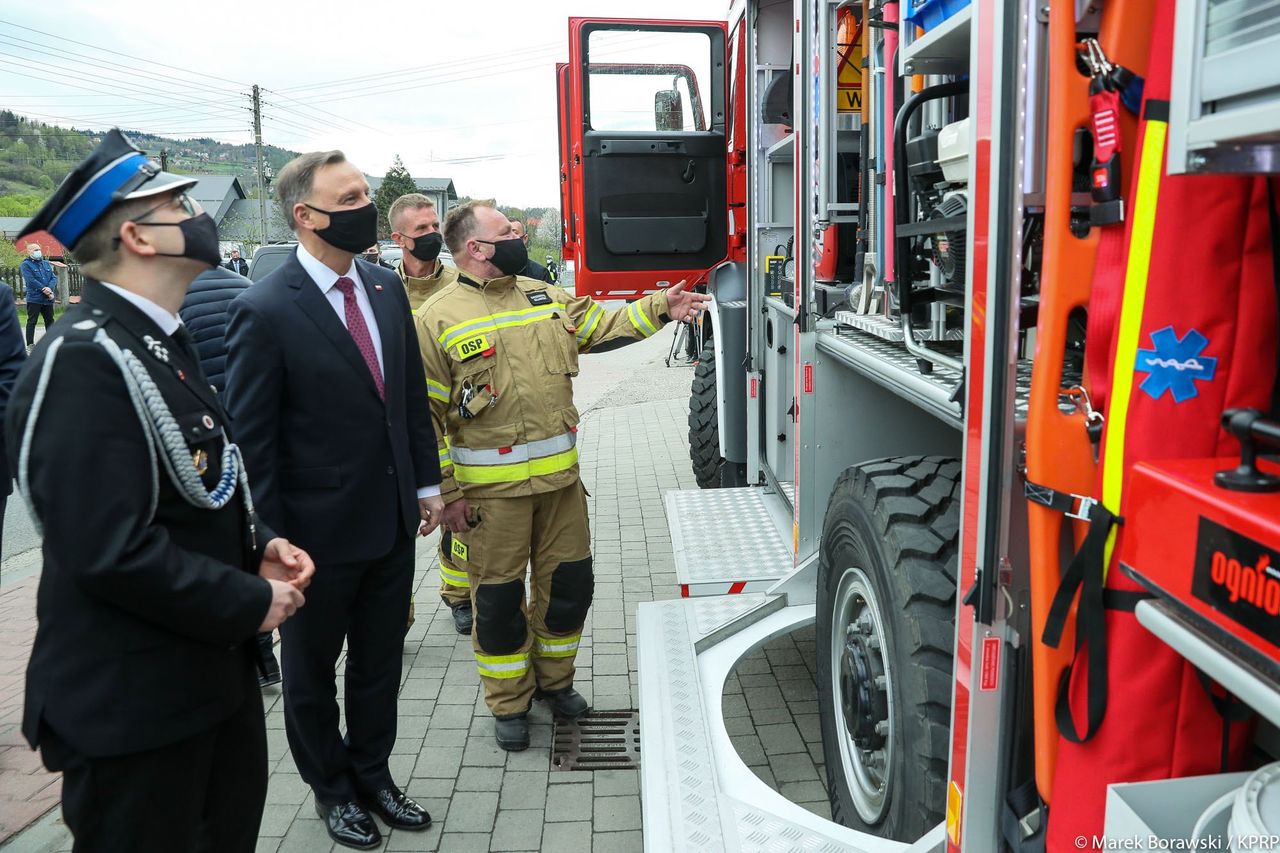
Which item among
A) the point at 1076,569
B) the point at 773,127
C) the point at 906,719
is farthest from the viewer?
the point at 773,127

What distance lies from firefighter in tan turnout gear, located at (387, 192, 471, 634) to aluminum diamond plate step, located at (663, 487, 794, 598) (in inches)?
41.0

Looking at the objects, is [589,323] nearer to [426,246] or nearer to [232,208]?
[426,246]

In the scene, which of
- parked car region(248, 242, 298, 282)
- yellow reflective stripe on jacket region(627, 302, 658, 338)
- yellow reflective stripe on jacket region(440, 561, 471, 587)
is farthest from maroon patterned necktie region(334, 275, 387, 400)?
parked car region(248, 242, 298, 282)

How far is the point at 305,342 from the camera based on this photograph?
2.77 m

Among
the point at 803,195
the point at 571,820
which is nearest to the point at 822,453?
the point at 803,195

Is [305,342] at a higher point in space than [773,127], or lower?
lower

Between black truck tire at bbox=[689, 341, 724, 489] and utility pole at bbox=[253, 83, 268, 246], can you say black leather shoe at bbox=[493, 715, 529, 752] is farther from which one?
utility pole at bbox=[253, 83, 268, 246]

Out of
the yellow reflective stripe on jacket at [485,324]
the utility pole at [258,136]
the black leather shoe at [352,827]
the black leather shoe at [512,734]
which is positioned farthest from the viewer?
the utility pole at [258,136]

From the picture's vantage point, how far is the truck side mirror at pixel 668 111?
5.79m

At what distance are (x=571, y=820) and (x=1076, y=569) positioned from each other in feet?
7.29

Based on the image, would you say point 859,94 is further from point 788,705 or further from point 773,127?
point 788,705

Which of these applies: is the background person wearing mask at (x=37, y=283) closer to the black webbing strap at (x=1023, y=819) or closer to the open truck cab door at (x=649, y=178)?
the open truck cab door at (x=649, y=178)

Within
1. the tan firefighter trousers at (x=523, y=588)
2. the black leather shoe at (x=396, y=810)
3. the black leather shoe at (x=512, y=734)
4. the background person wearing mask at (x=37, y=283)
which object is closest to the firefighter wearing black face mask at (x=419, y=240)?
the tan firefighter trousers at (x=523, y=588)

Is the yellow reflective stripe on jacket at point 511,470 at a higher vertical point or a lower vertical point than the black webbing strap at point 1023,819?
higher
